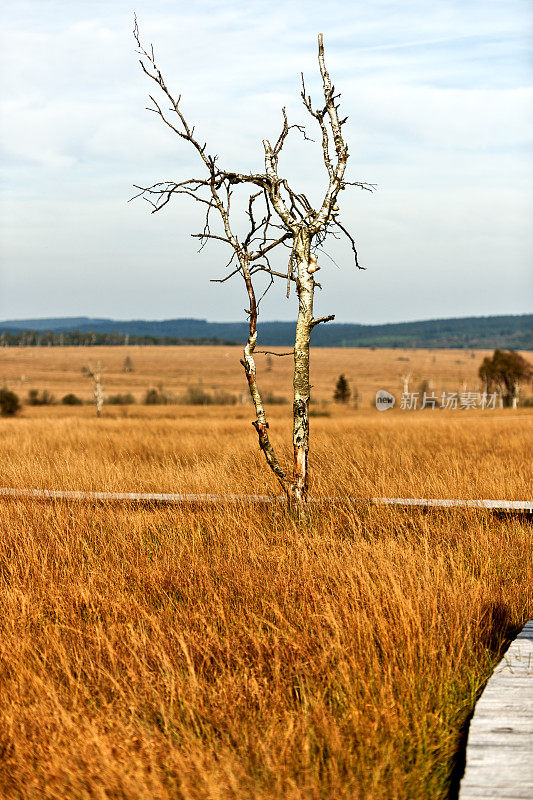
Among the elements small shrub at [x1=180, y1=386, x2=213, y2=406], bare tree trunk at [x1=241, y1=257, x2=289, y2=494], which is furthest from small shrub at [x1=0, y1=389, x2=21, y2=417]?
bare tree trunk at [x1=241, y1=257, x2=289, y2=494]

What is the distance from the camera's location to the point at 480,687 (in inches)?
164

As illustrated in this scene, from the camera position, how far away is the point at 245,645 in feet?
14.3

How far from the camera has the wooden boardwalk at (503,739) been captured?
296cm

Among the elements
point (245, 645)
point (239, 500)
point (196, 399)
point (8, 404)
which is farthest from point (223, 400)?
point (245, 645)

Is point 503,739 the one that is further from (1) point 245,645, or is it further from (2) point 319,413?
(2) point 319,413

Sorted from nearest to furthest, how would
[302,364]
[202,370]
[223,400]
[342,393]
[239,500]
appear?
[302,364] → [239,500] → [223,400] → [342,393] → [202,370]

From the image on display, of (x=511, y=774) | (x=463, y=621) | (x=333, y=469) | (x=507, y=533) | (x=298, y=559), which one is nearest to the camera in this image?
(x=511, y=774)

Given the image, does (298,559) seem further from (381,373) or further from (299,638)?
(381,373)

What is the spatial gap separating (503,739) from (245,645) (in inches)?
→ 58.9

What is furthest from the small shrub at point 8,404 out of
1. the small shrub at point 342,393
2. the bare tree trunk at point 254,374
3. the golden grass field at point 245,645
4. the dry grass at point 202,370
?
the bare tree trunk at point 254,374

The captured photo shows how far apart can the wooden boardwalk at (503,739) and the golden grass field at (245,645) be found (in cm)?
19

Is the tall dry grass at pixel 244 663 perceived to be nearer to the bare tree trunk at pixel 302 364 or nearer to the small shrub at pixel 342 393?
the bare tree trunk at pixel 302 364

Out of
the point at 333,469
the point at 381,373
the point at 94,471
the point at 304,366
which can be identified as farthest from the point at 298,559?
the point at 381,373

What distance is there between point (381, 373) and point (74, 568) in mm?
120378
